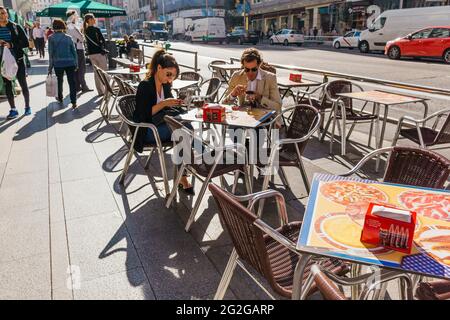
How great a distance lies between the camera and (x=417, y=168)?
2.65 metres

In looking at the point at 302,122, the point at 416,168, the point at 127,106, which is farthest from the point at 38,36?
the point at 416,168

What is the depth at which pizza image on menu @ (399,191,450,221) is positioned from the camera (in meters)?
1.93

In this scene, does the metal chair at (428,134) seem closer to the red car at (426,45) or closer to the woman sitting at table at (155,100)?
the woman sitting at table at (155,100)

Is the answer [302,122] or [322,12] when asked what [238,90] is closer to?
[302,122]

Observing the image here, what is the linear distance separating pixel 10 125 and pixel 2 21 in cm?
185

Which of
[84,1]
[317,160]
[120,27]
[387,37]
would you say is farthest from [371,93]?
[120,27]

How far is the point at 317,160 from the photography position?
5082mm

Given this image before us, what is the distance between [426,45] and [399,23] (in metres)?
5.35

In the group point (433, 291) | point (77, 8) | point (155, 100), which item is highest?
point (77, 8)

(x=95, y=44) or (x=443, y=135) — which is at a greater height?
(x=95, y=44)

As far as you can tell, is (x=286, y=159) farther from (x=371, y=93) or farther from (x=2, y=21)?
(x=2, y=21)

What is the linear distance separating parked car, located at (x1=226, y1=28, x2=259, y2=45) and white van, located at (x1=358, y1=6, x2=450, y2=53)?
49.1ft

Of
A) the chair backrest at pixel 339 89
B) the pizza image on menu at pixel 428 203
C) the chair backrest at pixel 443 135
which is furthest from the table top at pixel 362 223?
the chair backrest at pixel 339 89

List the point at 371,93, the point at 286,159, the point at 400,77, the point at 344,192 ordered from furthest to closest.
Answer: the point at 400,77
the point at 371,93
the point at 286,159
the point at 344,192
